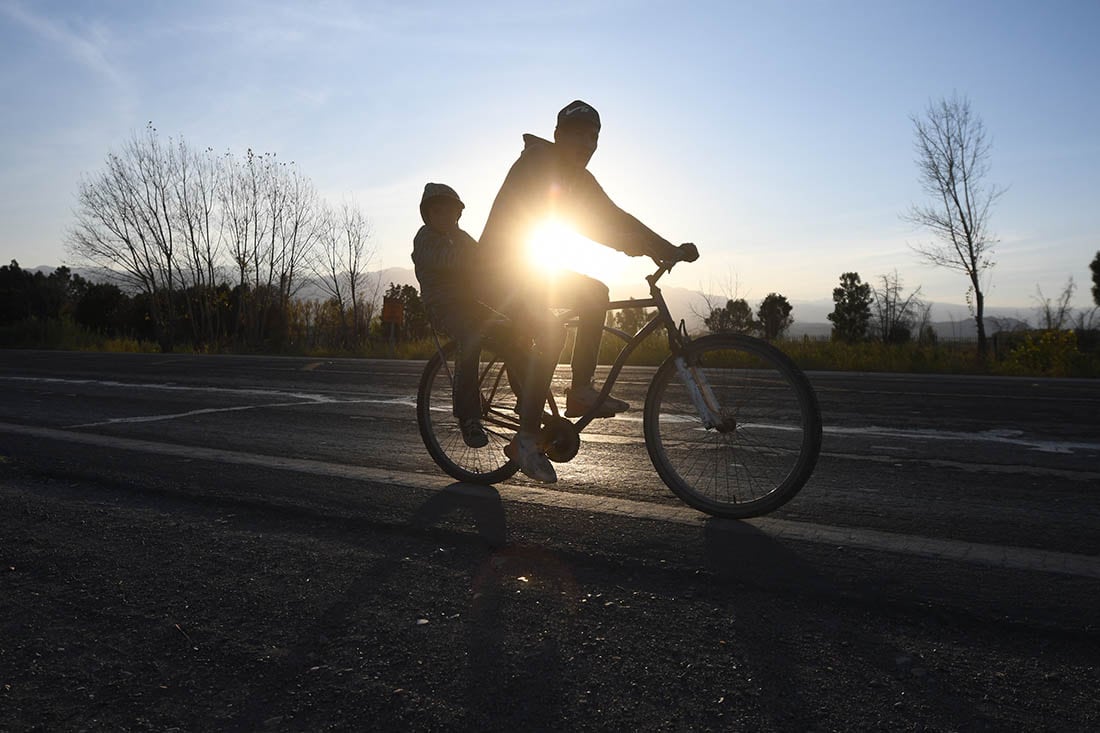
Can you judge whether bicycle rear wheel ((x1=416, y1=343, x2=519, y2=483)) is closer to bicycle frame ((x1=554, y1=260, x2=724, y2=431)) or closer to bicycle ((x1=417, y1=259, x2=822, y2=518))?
bicycle ((x1=417, y1=259, x2=822, y2=518))

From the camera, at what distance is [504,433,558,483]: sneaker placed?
3.78 metres

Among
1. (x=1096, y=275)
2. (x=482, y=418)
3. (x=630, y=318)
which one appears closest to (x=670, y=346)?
(x=482, y=418)

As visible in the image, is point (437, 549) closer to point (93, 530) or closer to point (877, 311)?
point (93, 530)

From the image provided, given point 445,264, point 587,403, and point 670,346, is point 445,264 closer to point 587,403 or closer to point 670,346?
point 587,403

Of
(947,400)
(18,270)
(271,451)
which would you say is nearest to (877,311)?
(947,400)

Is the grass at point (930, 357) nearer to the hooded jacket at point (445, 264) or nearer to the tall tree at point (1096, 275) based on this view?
the hooded jacket at point (445, 264)

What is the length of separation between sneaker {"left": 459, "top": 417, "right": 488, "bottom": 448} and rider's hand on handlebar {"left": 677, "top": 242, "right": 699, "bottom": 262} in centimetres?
134

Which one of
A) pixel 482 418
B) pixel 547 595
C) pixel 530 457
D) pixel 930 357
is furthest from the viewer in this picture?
pixel 930 357

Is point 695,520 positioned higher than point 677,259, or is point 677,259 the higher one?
point 677,259

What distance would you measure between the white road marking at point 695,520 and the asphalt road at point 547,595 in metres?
0.02

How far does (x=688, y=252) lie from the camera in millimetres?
3621

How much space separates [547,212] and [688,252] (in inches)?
26.1

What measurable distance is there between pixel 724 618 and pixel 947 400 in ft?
23.0

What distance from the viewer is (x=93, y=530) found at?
10.4 ft
